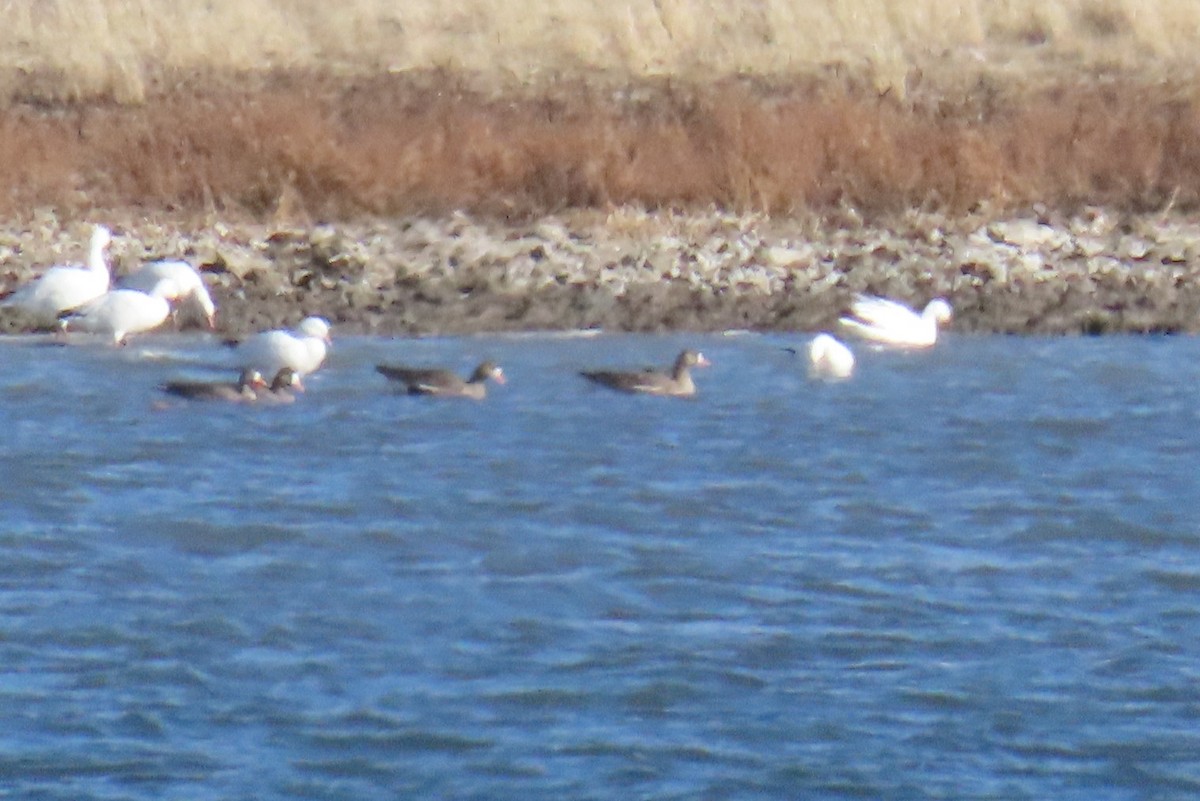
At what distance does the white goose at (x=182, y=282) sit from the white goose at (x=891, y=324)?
366cm

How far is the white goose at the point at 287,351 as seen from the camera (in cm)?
1359

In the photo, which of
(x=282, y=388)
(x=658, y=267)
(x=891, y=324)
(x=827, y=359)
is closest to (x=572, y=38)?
(x=658, y=267)

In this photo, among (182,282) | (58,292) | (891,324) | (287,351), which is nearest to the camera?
(287,351)

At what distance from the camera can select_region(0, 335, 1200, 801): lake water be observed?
279 inches

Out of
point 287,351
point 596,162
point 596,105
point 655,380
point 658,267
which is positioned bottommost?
point 655,380

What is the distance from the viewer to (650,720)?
7.43 m

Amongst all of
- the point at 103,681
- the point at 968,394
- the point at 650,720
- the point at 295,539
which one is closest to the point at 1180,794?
the point at 650,720

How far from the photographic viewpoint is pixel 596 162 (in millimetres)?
17859

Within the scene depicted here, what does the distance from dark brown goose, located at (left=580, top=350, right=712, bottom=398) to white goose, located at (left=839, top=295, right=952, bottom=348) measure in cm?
163

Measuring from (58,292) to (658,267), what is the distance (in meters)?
3.84

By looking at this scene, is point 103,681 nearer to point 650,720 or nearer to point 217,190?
point 650,720

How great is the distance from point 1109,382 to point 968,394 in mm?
865

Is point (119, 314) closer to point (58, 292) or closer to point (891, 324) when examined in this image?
point (58, 292)

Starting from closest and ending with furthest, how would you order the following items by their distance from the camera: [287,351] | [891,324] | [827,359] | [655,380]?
1. [655,380]
2. [287,351]
3. [827,359]
4. [891,324]
